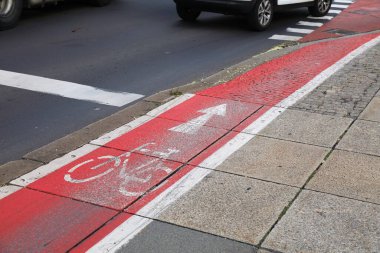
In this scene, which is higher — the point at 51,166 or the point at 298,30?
the point at 51,166

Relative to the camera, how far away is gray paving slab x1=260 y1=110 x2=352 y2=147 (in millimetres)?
6586

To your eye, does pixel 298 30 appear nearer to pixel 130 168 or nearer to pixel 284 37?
pixel 284 37

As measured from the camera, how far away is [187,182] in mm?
5406

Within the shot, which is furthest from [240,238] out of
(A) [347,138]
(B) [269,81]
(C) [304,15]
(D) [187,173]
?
(C) [304,15]

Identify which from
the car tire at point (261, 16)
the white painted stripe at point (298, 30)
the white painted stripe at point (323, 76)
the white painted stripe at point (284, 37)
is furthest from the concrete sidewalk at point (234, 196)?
the white painted stripe at point (298, 30)

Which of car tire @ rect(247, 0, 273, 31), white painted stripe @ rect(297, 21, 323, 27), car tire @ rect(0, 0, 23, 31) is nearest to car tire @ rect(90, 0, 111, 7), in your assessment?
car tire @ rect(0, 0, 23, 31)

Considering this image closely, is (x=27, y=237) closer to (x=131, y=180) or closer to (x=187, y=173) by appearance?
(x=131, y=180)

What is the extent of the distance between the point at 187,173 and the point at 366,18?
38.8ft

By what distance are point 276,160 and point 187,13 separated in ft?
29.7

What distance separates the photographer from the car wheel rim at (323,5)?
15594 mm

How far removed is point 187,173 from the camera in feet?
18.4

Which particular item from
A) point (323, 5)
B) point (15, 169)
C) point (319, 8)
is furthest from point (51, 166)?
point (323, 5)

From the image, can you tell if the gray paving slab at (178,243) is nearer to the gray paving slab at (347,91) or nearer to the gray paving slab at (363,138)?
the gray paving slab at (363,138)

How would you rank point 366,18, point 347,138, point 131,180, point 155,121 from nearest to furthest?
point 131,180 → point 347,138 → point 155,121 → point 366,18
